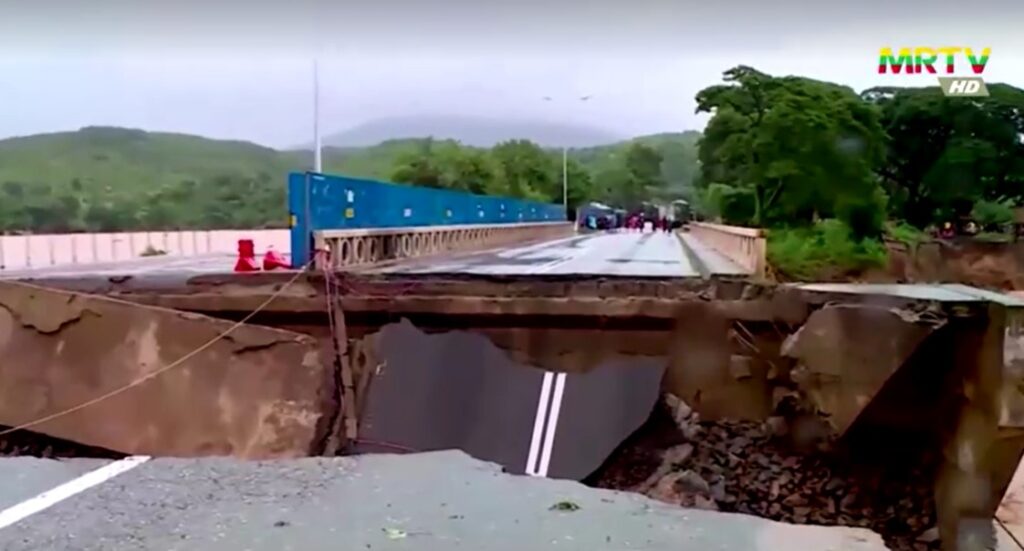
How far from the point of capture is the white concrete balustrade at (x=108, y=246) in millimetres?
29116

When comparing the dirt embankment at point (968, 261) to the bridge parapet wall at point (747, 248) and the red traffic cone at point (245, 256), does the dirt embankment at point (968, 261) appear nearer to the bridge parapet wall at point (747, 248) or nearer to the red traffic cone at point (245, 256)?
the bridge parapet wall at point (747, 248)

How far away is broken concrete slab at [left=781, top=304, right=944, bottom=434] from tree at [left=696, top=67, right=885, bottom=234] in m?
23.4

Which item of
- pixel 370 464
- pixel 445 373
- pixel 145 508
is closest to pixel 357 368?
pixel 445 373

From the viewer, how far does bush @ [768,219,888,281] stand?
27.5m

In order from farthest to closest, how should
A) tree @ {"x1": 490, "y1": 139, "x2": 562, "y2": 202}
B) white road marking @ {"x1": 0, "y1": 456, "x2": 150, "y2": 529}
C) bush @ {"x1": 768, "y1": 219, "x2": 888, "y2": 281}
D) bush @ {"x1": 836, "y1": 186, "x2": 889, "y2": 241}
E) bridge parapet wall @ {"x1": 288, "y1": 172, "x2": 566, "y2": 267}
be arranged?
1. tree @ {"x1": 490, "y1": 139, "x2": 562, "y2": 202}
2. bush @ {"x1": 836, "y1": 186, "x2": 889, "y2": 241}
3. bush @ {"x1": 768, "y1": 219, "x2": 888, "y2": 281}
4. bridge parapet wall @ {"x1": 288, "y1": 172, "x2": 566, "y2": 267}
5. white road marking @ {"x1": 0, "y1": 456, "x2": 150, "y2": 529}

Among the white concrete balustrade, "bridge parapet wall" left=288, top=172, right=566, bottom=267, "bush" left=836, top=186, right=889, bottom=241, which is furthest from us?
"bush" left=836, top=186, right=889, bottom=241

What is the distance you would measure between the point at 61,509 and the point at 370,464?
209cm

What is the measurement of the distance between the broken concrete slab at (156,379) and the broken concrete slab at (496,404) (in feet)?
2.08

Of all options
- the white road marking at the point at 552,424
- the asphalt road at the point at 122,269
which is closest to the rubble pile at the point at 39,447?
the white road marking at the point at 552,424

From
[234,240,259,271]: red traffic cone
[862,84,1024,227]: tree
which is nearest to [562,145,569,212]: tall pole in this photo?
[862,84,1024,227]: tree

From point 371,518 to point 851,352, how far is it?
484 centimetres

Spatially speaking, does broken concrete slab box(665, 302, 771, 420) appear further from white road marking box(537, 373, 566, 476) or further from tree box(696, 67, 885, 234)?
tree box(696, 67, 885, 234)

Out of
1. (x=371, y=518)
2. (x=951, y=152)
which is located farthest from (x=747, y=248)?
(x=951, y=152)

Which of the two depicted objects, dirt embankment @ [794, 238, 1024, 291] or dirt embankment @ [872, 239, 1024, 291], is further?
dirt embankment @ [872, 239, 1024, 291]
